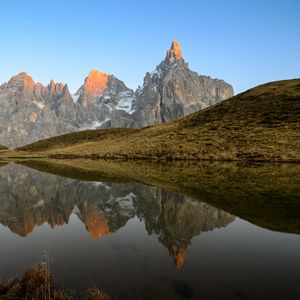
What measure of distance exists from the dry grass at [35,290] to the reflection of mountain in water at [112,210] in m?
4.58

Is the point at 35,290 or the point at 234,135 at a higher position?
the point at 234,135

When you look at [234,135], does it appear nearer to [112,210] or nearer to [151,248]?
[112,210]

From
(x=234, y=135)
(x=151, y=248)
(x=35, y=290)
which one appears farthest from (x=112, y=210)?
(x=234, y=135)

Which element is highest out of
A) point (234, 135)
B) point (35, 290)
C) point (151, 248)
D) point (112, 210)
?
point (234, 135)

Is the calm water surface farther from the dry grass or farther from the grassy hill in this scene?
the grassy hill

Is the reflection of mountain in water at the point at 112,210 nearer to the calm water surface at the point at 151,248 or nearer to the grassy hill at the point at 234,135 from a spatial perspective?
the calm water surface at the point at 151,248

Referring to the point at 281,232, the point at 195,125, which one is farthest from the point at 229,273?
the point at 195,125

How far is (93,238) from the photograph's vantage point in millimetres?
17547

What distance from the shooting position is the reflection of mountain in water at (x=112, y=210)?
1899 centimetres

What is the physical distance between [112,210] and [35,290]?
1519 centimetres

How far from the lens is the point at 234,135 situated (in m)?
90.6

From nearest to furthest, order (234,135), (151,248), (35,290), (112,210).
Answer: (35,290), (151,248), (112,210), (234,135)

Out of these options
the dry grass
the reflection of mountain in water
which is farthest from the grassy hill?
the dry grass

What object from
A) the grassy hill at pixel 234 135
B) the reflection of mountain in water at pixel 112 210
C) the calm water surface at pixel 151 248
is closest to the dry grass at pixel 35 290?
the calm water surface at pixel 151 248
